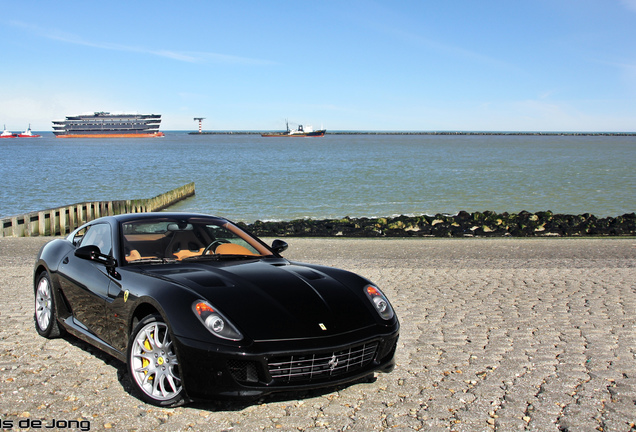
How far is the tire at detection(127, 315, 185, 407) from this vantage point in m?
4.21

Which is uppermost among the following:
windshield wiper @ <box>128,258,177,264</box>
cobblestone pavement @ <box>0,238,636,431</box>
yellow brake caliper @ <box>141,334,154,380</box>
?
windshield wiper @ <box>128,258,177,264</box>

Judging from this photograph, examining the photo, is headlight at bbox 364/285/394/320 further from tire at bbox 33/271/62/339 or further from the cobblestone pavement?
tire at bbox 33/271/62/339

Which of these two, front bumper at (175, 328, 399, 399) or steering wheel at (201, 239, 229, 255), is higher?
steering wheel at (201, 239, 229, 255)

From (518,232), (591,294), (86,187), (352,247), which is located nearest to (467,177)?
(86,187)

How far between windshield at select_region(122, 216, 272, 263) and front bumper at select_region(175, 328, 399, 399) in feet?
4.75

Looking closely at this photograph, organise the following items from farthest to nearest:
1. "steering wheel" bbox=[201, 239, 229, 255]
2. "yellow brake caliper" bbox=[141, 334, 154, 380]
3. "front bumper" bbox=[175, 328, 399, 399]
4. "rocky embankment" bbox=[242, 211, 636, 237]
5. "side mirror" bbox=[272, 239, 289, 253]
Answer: "rocky embankment" bbox=[242, 211, 636, 237] → "side mirror" bbox=[272, 239, 289, 253] → "steering wheel" bbox=[201, 239, 229, 255] → "yellow brake caliper" bbox=[141, 334, 154, 380] → "front bumper" bbox=[175, 328, 399, 399]

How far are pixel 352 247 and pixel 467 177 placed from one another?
136 ft

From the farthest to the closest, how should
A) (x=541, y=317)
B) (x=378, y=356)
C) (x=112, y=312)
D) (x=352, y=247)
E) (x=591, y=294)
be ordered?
(x=352, y=247), (x=591, y=294), (x=541, y=317), (x=112, y=312), (x=378, y=356)

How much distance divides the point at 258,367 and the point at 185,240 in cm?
203

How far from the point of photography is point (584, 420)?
416 centimetres

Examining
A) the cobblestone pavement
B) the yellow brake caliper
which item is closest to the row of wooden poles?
the cobblestone pavement

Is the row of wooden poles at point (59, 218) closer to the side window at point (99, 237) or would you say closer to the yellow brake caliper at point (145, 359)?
the side window at point (99, 237)

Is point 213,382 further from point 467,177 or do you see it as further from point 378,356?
point 467,177

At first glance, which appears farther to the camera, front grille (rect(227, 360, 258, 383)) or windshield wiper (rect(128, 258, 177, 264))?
windshield wiper (rect(128, 258, 177, 264))
